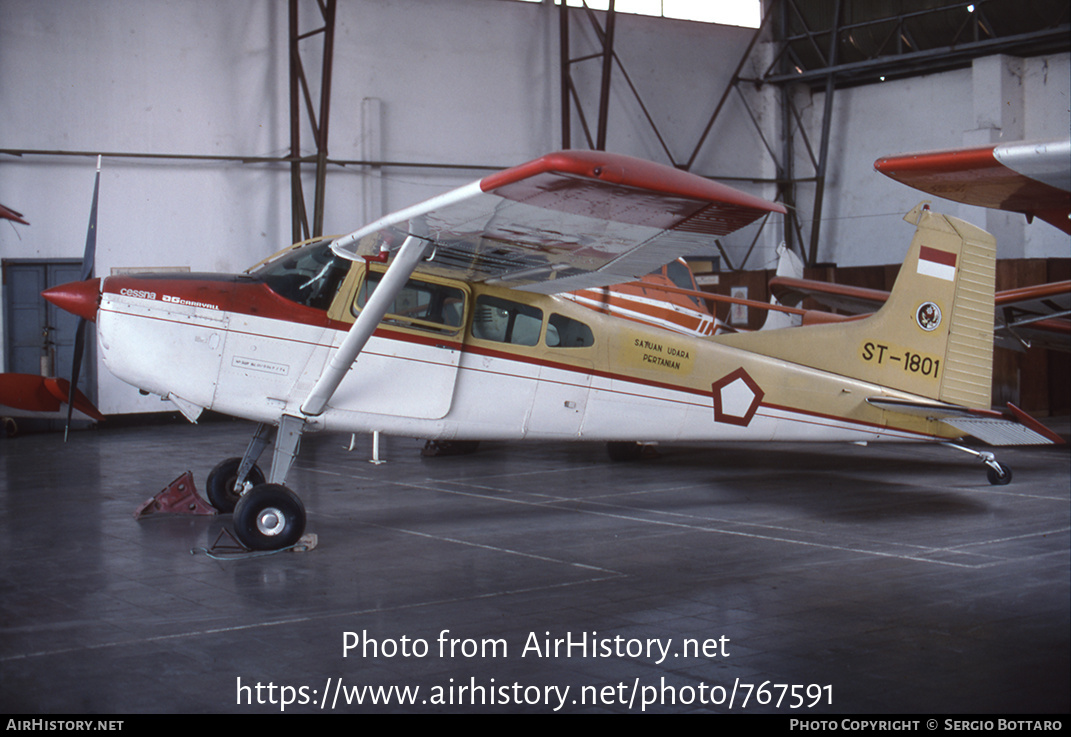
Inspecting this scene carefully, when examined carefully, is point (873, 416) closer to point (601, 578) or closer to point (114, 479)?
point (601, 578)

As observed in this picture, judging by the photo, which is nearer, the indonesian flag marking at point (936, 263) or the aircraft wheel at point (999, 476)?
the indonesian flag marking at point (936, 263)

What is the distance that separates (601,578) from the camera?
580 cm

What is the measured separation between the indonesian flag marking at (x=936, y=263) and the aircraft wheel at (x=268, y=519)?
230 inches

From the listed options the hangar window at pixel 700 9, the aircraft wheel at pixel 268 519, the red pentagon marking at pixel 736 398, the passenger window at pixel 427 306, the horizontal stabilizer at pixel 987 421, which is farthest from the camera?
the hangar window at pixel 700 9

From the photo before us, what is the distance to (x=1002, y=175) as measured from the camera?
283 centimetres

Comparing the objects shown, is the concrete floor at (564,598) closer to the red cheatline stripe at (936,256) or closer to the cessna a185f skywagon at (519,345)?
the cessna a185f skywagon at (519,345)

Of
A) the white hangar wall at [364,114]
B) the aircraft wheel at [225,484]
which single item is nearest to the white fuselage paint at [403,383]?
the aircraft wheel at [225,484]

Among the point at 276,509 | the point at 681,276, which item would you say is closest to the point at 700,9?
the point at 681,276

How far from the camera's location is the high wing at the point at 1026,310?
11.7m

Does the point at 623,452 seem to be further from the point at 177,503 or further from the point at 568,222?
→ the point at 568,222

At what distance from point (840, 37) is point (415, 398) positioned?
56.1ft

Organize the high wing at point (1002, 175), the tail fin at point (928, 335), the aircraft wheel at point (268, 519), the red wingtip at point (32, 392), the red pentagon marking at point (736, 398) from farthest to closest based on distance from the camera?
the red wingtip at point (32, 392)
the tail fin at point (928, 335)
the red pentagon marking at point (736, 398)
the aircraft wheel at point (268, 519)
the high wing at point (1002, 175)

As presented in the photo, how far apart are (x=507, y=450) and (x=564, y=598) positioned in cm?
742

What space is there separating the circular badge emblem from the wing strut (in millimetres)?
4877
